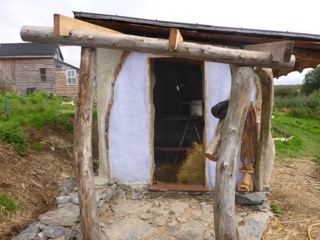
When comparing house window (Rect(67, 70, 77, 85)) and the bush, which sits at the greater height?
house window (Rect(67, 70, 77, 85))

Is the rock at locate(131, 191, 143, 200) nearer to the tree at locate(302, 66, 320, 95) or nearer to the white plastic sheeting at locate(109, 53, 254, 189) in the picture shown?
the white plastic sheeting at locate(109, 53, 254, 189)

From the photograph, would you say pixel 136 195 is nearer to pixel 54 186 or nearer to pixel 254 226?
pixel 54 186

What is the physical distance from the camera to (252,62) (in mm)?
3160

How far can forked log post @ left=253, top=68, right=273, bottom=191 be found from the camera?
4.06m

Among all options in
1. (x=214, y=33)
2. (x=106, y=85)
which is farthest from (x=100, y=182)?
(x=214, y=33)

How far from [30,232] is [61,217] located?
487 mm

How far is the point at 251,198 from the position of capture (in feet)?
16.5

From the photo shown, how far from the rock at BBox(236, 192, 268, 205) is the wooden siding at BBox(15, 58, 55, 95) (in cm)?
2064

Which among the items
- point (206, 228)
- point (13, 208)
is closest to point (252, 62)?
point (206, 228)

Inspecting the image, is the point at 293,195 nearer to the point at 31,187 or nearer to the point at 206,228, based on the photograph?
the point at 206,228

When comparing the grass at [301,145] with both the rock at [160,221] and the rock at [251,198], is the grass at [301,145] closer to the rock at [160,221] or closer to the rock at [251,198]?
the rock at [251,198]

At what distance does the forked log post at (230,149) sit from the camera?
10.6 feet

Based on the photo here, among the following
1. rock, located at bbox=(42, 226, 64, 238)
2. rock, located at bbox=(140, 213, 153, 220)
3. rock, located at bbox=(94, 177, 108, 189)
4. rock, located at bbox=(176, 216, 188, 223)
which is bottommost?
rock, located at bbox=(176, 216, 188, 223)

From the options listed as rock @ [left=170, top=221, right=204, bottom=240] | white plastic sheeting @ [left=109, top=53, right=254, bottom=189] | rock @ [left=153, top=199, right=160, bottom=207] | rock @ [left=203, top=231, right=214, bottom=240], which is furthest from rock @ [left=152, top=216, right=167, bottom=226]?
white plastic sheeting @ [left=109, top=53, right=254, bottom=189]
